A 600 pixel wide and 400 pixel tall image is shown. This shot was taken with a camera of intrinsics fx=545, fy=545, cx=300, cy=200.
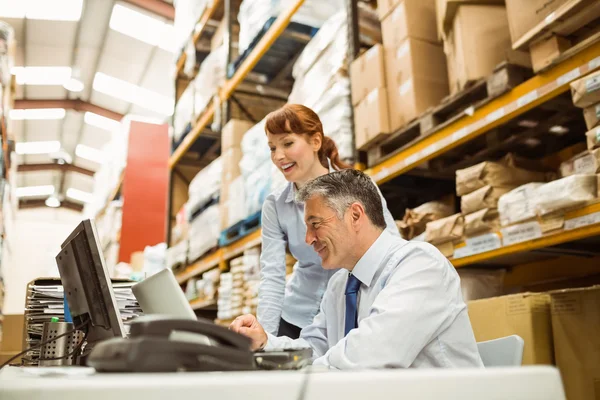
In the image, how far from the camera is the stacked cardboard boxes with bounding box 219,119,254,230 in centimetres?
471

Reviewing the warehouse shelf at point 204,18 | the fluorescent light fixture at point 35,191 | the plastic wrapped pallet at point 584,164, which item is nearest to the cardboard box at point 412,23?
the plastic wrapped pallet at point 584,164

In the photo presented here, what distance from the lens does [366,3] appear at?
381 centimetres

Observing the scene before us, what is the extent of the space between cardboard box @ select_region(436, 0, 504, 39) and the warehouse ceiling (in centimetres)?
598

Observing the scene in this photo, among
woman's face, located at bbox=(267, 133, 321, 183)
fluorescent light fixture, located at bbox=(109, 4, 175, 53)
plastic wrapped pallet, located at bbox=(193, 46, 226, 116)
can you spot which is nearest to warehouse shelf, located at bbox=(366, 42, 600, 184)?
woman's face, located at bbox=(267, 133, 321, 183)

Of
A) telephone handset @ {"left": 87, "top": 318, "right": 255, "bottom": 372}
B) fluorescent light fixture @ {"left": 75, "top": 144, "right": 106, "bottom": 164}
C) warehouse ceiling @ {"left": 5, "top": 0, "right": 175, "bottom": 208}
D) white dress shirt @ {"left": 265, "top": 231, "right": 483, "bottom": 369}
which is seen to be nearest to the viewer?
telephone handset @ {"left": 87, "top": 318, "right": 255, "bottom": 372}

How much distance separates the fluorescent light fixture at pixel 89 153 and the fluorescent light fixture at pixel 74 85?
405cm

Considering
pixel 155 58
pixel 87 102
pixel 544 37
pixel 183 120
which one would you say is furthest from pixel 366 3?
pixel 87 102

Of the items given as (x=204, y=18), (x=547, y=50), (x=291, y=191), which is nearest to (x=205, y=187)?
(x=204, y=18)

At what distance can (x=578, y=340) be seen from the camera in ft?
6.73

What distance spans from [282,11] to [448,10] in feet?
5.83

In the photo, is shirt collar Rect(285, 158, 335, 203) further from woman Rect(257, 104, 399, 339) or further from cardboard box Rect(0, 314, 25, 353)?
cardboard box Rect(0, 314, 25, 353)

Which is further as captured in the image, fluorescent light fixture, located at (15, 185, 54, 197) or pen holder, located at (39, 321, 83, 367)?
fluorescent light fixture, located at (15, 185, 54, 197)

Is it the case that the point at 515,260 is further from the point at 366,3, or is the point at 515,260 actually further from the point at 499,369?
the point at 499,369

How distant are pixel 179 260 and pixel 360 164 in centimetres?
348
